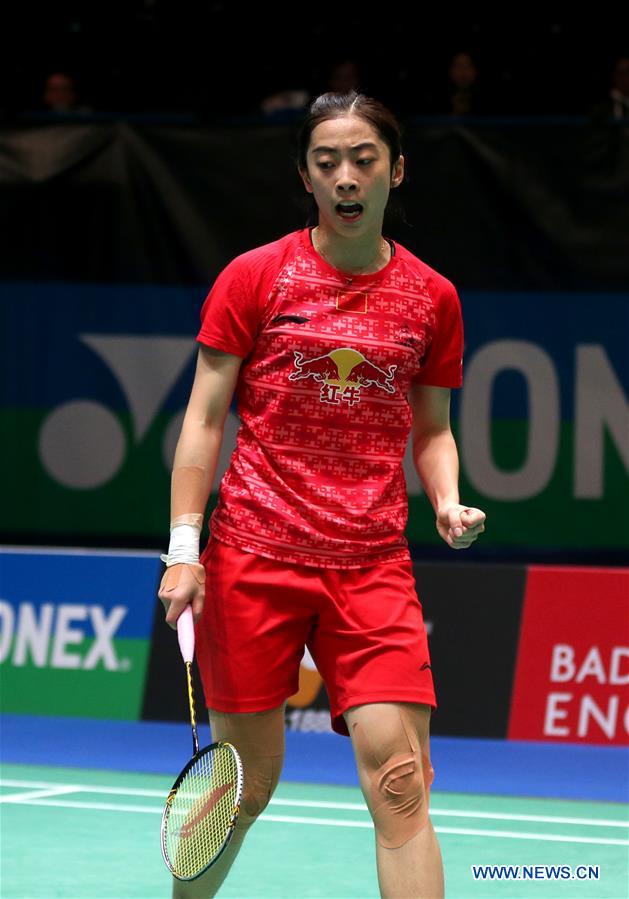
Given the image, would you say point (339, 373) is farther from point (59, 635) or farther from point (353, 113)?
point (59, 635)

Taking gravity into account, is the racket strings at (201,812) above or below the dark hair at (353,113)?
below

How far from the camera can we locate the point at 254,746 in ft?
10.1

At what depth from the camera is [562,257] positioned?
7281 millimetres

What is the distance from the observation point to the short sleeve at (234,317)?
3.04m

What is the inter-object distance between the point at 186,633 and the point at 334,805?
91.7 inches

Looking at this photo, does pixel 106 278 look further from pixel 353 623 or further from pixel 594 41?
pixel 353 623

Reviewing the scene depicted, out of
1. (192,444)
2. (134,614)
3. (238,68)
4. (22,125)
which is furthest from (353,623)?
(238,68)

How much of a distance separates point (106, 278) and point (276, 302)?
4.63m

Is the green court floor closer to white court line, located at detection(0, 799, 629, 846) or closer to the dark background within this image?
white court line, located at detection(0, 799, 629, 846)

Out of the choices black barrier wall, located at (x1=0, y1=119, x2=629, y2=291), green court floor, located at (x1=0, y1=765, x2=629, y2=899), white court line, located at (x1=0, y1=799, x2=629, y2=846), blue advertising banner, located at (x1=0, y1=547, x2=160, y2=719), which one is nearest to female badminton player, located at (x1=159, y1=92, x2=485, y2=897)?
green court floor, located at (x1=0, y1=765, x2=629, y2=899)

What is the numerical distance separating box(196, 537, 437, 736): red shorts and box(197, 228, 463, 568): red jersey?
0.12 feet

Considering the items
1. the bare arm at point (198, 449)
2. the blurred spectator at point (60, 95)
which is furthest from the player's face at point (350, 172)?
the blurred spectator at point (60, 95)

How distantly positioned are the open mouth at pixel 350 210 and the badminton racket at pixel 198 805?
806mm

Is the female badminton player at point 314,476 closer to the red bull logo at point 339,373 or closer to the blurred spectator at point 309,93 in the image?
the red bull logo at point 339,373
